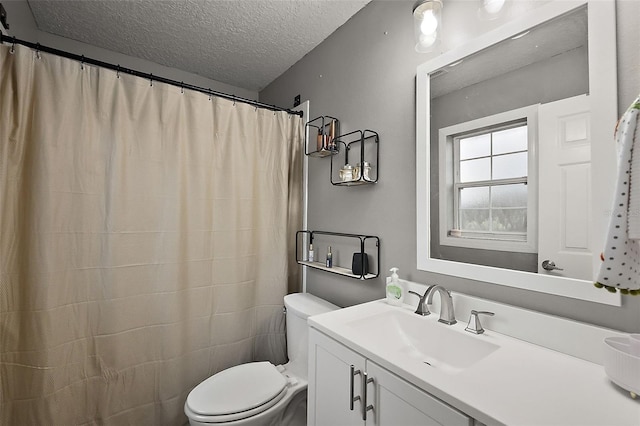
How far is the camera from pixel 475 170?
1.15 metres

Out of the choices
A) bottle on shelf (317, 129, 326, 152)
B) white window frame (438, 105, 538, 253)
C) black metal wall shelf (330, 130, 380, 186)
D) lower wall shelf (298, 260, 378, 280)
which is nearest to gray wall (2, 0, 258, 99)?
bottle on shelf (317, 129, 326, 152)

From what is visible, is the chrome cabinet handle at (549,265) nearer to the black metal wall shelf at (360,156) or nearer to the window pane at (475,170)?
the window pane at (475,170)

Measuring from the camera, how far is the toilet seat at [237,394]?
1.26 metres

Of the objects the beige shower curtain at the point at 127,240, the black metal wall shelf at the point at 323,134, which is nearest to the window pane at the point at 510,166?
the black metal wall shelf at the point at 323,134

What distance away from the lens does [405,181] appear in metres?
1.39

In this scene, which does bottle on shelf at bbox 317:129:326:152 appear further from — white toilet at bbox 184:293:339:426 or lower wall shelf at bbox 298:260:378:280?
white toilet at bbox 184:293:339:426

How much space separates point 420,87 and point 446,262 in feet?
2.56

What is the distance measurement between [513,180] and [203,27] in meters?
1.95

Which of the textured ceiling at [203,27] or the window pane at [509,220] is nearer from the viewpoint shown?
the window pane at [509,220]

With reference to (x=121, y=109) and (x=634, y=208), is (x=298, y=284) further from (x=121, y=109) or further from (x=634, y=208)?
(x=634, y=208)

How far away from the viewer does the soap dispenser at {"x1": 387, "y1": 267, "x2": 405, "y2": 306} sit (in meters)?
1.32

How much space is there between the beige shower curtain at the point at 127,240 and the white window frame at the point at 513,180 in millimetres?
1134

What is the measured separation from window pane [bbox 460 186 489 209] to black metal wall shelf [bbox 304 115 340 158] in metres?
0.83

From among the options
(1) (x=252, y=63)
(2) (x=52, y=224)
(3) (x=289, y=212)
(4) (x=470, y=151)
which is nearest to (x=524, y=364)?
(4) (x=470, y=151)
